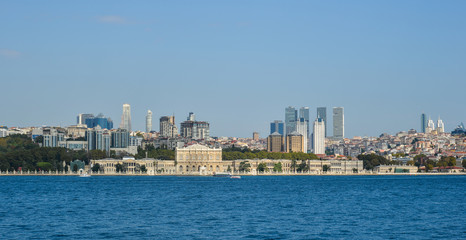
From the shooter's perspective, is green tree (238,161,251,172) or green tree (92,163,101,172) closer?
green tree (92,163,101,172)

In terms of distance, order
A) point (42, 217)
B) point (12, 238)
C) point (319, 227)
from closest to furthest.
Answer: point (12, 238) → point (319, 227) → point (42, 217)

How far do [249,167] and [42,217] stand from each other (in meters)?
96.5

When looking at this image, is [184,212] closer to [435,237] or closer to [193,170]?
[435,237]

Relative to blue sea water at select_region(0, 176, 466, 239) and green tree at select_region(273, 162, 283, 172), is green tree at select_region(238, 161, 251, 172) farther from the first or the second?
blue sea water at select_region(0, 176, 466, 239)

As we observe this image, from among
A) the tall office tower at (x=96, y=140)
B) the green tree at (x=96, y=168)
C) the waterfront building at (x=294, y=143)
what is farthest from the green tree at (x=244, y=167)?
the waterfront building at (x=294, y=143)

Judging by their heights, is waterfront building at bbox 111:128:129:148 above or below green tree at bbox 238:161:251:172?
above

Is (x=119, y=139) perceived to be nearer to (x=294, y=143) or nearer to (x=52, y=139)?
(x=52, y=139)

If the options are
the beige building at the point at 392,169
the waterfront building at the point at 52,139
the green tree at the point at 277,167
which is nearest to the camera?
the green tree at the point at 277,167

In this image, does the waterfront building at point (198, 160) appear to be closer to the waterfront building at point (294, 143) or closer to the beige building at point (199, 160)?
the beige building at point (199, 160)

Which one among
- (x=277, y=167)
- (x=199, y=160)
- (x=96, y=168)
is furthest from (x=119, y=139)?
(x=277, y=167)

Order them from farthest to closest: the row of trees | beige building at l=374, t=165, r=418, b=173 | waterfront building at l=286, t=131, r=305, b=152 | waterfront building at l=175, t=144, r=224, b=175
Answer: waterfront building at l=286, t=131, r=305, b=152 → beige building at l=374, t=165, r=418, b=173 → waterfront building at l=175, t=144, r=224, b=175 → the row of trees

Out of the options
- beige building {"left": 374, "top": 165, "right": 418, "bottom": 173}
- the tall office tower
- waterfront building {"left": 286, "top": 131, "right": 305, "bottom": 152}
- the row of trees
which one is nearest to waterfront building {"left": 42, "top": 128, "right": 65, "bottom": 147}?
the tall office tower

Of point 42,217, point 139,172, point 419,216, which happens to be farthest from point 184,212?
point 139,172

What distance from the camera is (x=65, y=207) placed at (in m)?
38.5
